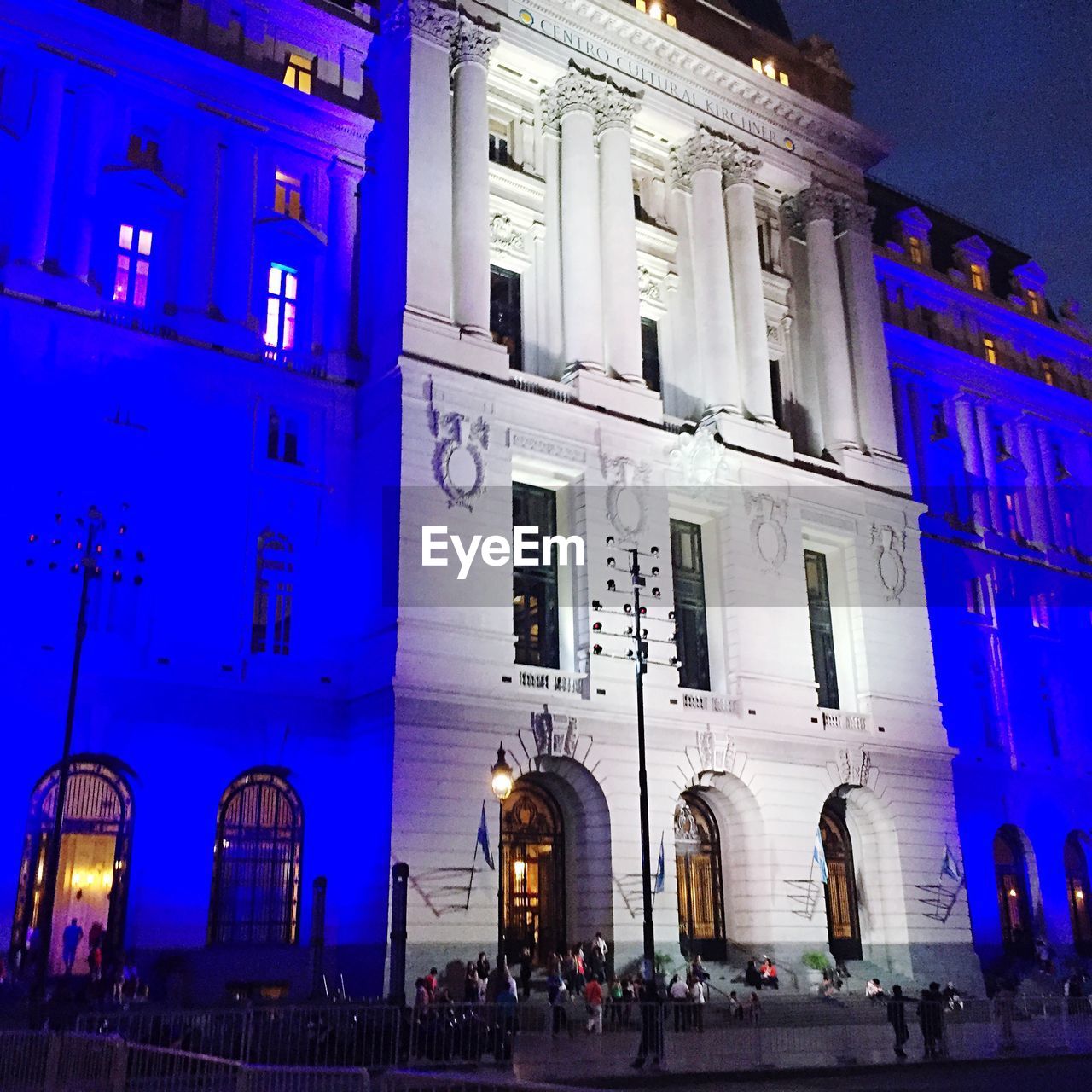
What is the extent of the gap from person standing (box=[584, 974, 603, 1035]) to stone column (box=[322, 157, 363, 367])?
1912 cm

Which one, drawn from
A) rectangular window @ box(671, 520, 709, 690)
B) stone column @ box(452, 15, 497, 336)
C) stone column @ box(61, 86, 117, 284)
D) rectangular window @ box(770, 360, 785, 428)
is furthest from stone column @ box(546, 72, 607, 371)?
stone column @ box(61, 86, 117, 284)

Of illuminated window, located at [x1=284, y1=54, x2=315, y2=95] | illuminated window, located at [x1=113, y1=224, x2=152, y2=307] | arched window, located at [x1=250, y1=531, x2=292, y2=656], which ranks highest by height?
illuminated window, located at [x1=284, y1=54, x2=315, y2=95]

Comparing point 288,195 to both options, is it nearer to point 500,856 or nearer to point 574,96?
point 574,96

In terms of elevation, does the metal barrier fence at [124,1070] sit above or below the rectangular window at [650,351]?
below

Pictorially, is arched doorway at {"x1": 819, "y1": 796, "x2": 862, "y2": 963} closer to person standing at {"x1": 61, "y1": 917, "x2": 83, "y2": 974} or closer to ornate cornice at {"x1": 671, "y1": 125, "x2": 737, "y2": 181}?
person standing at {"x1": 61, "y1": 917, "x2": 83, "y2": 974}

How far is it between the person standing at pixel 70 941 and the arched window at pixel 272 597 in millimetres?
8236

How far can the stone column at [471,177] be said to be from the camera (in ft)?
121

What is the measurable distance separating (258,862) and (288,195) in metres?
20.5

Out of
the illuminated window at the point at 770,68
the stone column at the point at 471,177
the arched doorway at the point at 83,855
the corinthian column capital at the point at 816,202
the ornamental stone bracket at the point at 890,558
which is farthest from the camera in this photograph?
the illuminated window at the point at 770,68

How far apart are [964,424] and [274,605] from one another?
33844mm

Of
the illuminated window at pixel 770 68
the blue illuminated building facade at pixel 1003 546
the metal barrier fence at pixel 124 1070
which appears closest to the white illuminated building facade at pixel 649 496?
the illuminated window at pixel 770 68

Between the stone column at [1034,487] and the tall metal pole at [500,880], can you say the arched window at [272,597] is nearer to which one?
the tall metal pole at [500,880]

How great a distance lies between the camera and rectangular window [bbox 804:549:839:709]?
42.0m

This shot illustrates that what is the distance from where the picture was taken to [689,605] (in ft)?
130
